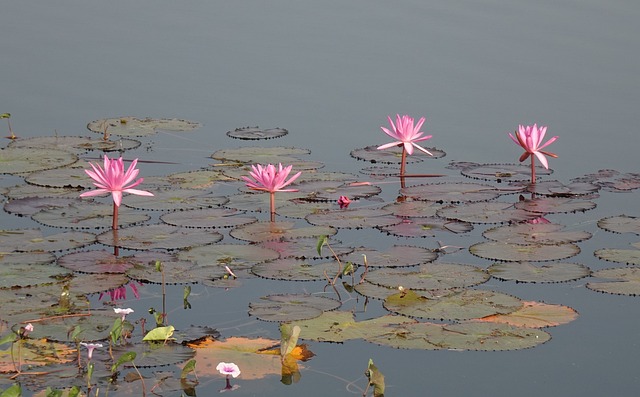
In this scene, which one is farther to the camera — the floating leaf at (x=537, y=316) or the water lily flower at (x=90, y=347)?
the floating leaf at (x=537, y=316)

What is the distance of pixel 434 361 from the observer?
13.6ft

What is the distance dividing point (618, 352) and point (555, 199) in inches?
75.4

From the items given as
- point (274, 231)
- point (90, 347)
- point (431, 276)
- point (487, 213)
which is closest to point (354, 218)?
point (274, 231)

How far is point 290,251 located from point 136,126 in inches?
99.0

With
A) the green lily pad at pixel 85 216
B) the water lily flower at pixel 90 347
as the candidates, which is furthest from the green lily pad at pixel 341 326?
the green lily pad at pixel 85 216

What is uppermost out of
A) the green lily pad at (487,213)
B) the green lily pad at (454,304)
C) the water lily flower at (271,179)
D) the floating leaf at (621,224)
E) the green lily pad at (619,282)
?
the water lily flower at (271,179)

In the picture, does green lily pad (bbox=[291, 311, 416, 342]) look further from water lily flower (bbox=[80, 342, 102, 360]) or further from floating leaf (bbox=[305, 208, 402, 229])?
floating leaf (bbox=[305, 208, 402, 229])

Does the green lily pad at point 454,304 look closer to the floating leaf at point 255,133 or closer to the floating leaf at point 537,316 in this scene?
the floating leaf at point 537,316

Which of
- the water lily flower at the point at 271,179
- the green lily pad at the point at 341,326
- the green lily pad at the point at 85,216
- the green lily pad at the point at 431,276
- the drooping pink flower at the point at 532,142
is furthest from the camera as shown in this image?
the drooping pink flower at the point at 532,142

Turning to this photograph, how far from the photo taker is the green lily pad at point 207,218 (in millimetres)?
5566

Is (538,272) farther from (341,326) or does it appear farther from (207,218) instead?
(207,218)

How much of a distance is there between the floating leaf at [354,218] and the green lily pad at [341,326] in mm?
1153

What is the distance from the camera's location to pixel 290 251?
5.24 metres

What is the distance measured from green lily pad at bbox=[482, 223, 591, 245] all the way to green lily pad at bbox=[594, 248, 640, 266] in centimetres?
17
